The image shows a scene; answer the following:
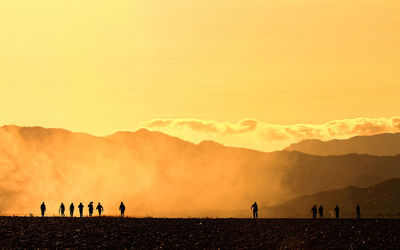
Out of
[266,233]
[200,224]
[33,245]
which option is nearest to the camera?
Answer: [33,245]

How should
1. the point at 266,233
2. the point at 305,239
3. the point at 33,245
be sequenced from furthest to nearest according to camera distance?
the point at 266,233 < the point at 305,239 < the point at 33,245

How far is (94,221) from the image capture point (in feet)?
266

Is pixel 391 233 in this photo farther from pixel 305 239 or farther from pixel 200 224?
pixel 200 224

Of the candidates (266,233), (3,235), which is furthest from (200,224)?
(3,235)

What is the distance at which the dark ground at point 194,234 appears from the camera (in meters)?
60.7

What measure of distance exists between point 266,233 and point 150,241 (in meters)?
12.0

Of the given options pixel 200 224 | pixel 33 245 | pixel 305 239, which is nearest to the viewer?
pixel 33 245

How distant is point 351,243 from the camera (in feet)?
203

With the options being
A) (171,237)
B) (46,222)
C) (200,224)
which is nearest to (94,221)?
(46,222)

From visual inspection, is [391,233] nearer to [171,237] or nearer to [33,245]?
[171,237]

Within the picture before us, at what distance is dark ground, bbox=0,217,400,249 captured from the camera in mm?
60656

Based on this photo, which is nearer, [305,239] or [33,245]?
[33,245]

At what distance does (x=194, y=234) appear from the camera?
67.8 m

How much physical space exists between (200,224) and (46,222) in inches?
649
